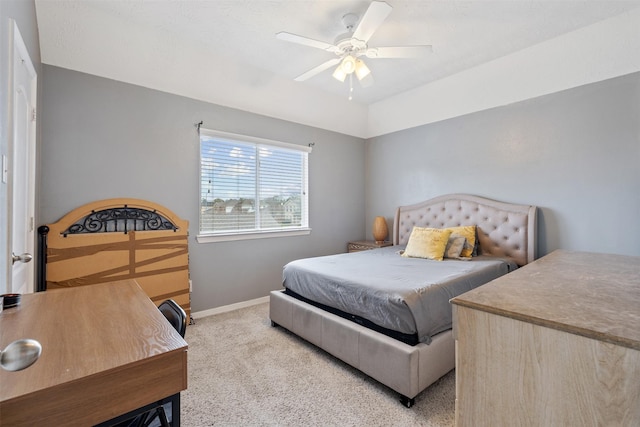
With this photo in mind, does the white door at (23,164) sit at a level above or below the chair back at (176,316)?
above

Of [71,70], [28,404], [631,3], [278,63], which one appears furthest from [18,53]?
[631,3]

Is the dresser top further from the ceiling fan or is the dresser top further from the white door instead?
the white door

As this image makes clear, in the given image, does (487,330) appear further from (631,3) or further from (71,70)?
(71,70)

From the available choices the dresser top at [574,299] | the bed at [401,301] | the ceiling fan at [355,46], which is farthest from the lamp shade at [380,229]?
the dresser top at [574,299]

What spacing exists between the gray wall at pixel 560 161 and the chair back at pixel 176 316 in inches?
139

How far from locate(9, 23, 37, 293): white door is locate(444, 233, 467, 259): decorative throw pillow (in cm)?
343

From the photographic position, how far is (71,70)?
101 inches

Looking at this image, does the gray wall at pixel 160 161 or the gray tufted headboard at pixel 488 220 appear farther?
the gray tufted headboard at pixel 488 220

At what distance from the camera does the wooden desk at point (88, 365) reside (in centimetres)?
70

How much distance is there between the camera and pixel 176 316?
1349 mm

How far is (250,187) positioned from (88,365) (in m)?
2.98

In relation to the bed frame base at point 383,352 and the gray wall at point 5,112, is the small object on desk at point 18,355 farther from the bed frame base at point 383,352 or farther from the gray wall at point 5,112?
the bed frame base at point 383,352

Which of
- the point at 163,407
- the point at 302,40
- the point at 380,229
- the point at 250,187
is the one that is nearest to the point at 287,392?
the point at 163,407

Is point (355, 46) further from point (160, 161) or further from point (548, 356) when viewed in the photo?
point (548, 356)
